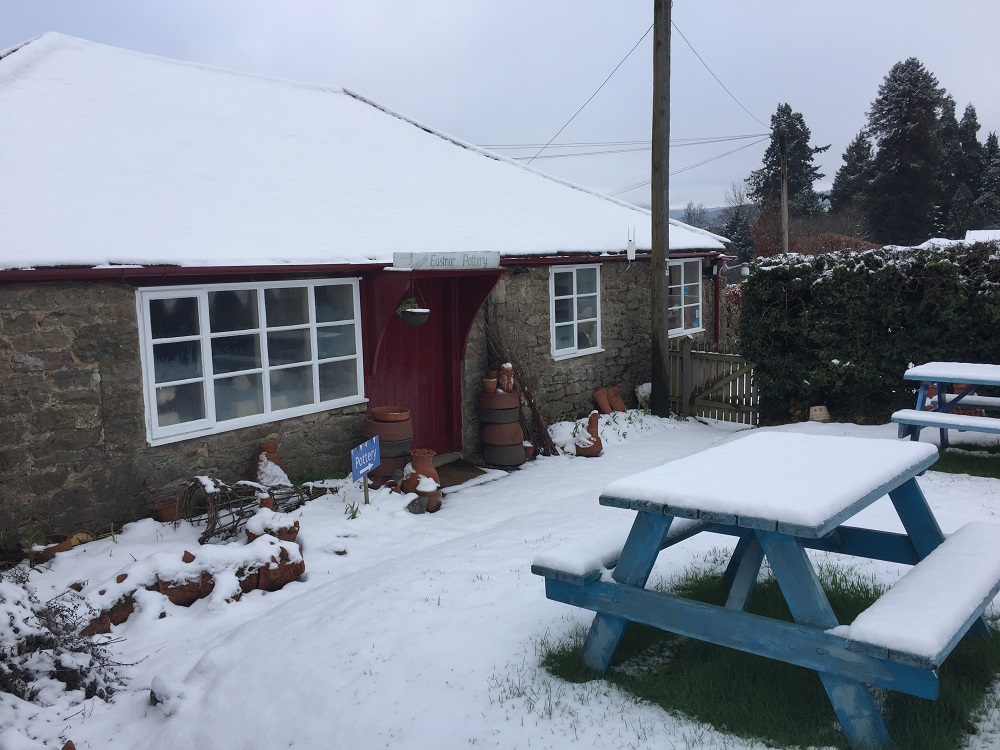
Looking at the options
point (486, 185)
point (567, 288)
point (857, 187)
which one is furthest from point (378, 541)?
point (857, 187)

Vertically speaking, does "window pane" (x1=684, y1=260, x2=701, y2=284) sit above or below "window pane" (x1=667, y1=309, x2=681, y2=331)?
above

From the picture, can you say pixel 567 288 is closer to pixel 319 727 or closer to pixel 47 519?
pixel 47 519

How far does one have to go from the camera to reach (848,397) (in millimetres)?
10328

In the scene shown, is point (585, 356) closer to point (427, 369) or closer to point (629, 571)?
point (427, 369)

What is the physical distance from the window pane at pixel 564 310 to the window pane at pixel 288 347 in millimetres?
4190

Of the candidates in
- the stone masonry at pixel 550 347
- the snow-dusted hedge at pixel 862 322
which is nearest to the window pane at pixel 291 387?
the stone masonry at pixel 550 347

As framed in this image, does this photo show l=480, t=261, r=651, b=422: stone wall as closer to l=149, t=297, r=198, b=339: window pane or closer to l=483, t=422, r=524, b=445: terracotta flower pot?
l=483, t=422, r=524, b=445: terracotta flower pot

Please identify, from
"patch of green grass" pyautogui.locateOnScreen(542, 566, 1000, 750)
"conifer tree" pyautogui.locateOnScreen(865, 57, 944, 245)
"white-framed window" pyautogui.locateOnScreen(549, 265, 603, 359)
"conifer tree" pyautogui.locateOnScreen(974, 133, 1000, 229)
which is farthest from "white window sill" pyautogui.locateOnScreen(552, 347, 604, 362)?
"conifer tree" pyautogui.locateOnScreen(974, 133, 1000, 229)

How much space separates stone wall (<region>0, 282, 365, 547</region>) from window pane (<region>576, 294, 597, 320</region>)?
19.8 ft

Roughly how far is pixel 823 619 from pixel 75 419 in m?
5.51

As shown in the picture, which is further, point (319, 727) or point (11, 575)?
point (11, 575)

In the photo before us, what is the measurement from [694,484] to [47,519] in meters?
5.01

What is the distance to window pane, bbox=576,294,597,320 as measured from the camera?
456 inches

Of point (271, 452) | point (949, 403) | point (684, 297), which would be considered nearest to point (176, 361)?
point (271, 452)
